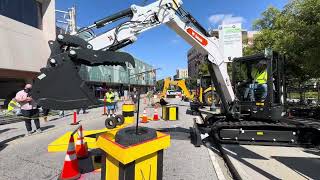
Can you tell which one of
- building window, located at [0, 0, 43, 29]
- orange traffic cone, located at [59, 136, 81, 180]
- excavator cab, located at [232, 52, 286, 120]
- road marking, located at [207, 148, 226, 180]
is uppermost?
building window, located at [0, 0, 43, 29]

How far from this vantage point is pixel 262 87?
8578 mm

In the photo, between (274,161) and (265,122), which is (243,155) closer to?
(274,161)

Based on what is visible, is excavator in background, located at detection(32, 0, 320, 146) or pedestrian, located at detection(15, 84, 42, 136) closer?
excavator in background, located at detection(32, 0, 320, 146)

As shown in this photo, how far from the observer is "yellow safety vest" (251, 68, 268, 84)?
8.52m

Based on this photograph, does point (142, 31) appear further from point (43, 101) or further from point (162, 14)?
point (43, 101)

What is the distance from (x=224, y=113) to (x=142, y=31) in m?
3.80

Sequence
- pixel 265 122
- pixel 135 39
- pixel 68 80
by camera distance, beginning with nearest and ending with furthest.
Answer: pixel 68 80, pixel 135 39, pixel 265 122

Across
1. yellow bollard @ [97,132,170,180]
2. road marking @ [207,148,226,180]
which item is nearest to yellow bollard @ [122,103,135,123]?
road marking @ [207,148,226,180]

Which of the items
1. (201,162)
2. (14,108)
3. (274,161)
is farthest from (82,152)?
(14,108)

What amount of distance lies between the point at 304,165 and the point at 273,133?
1.62 meters

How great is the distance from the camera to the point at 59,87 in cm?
484

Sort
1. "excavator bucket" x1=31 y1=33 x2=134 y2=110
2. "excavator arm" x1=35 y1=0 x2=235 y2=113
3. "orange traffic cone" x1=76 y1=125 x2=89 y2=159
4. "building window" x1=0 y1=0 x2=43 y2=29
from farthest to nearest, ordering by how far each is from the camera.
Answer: "building window" x1=0 y1=0 x2=43 y2=29, "orange traffic cone" x1=76 y1=125 x2=89 y2=159, "excavator arm" x1=35 y1=0 x2=235 y2=113, "excavator bucket" x1=31 y1=33 x2=134 y2=110

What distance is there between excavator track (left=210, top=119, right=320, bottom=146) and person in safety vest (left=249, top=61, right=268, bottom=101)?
88 cm

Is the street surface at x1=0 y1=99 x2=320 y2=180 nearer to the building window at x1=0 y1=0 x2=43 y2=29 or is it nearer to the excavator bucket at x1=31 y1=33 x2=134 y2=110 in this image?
the excavator bucket at x1=31 y1=33 x2=134 y2=110
